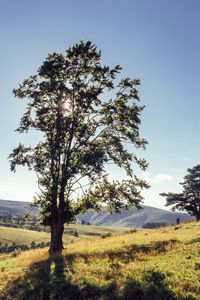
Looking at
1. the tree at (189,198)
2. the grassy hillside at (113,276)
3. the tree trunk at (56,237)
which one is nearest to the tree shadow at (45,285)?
the grassy hillside at (113,276)

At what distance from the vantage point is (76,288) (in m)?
16.5

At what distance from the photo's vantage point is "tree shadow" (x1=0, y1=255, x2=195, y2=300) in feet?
47.8

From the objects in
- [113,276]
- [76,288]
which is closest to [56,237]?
[113,276]

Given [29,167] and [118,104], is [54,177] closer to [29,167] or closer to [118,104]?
[29,167]

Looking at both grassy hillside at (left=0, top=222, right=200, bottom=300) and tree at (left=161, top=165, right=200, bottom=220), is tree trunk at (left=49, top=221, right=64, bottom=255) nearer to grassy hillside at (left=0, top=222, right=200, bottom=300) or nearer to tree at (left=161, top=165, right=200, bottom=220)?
grassy hillside at (left=0, top=222, right=200, bottom=300)

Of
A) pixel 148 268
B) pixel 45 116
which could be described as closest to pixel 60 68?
pixel 45 116

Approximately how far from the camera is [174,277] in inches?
628

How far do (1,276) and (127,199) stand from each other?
13.5 meters

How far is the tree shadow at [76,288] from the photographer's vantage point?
1455cm

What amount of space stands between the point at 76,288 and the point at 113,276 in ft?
6.29

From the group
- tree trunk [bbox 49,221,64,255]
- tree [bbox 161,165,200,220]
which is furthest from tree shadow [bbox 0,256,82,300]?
tree [bbox 161,165,200,220]

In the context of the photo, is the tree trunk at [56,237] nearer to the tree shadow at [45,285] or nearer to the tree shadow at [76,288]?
the tree shadow at [45,285]

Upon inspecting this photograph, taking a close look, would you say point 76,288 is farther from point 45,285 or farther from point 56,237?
point 56,237

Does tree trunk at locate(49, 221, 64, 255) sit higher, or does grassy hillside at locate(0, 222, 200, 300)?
tree trunk at locate(49, 221, 64, 255)
